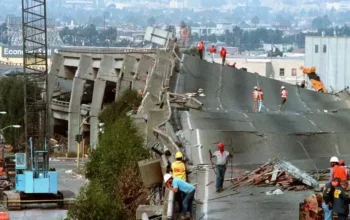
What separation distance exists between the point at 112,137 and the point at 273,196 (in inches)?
947

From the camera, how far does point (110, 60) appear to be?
101250 mm

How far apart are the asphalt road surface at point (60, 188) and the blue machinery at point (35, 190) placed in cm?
99

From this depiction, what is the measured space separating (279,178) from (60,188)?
3523 cm

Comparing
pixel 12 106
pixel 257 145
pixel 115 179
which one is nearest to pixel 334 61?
pixel 12 106

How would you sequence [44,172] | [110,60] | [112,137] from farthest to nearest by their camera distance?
[110,60], [44,172], [112,137]

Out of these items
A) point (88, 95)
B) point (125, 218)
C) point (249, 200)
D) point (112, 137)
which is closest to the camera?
point (249, 200)

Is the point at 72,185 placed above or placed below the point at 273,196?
below

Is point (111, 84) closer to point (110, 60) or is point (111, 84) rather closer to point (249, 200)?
point (110, 60)

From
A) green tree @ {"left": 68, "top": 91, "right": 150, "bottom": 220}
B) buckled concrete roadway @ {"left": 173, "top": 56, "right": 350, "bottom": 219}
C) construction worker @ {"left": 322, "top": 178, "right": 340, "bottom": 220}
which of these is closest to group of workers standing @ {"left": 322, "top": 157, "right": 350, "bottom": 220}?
construction worker @ {"left": 322, "top": 178, "right": 340, "bottom": 220}

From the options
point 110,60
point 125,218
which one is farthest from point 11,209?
point 110,60

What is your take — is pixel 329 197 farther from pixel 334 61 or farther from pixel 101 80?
pixel 334 61

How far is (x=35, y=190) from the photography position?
56.3 meters

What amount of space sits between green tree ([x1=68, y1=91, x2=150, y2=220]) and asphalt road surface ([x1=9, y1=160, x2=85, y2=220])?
2.25 metres

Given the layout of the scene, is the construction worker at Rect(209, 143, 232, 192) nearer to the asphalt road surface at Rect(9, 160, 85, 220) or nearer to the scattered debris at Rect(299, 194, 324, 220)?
the scattered debris at Rect(299, 194, 324, 220)
